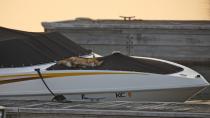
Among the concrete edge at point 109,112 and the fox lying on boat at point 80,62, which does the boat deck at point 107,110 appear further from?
the fox lying on boat at point 80,62

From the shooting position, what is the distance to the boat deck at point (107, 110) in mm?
7742

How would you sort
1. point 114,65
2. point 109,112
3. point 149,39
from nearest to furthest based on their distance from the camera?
point 109,112, point 114,65, point 149,39

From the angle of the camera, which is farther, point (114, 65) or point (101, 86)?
point (114, 65)

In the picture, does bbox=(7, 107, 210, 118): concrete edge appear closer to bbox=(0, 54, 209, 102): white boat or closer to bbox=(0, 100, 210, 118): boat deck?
bbox=(0, 100, 210, 118): boat deck

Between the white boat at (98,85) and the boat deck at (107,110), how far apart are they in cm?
272

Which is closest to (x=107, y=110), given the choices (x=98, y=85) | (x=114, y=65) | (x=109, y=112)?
(x=109, y=112)

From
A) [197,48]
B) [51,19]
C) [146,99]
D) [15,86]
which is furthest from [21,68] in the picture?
[51,19]

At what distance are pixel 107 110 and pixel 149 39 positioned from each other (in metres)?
8.38

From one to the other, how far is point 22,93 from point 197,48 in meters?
5.66

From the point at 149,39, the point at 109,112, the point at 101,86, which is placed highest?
the point at 109,112

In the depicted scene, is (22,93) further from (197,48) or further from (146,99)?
(197,48)

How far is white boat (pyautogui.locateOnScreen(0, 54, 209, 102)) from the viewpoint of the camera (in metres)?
11.5

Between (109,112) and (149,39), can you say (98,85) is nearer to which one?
(109,112)

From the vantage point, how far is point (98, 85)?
11.6 m
